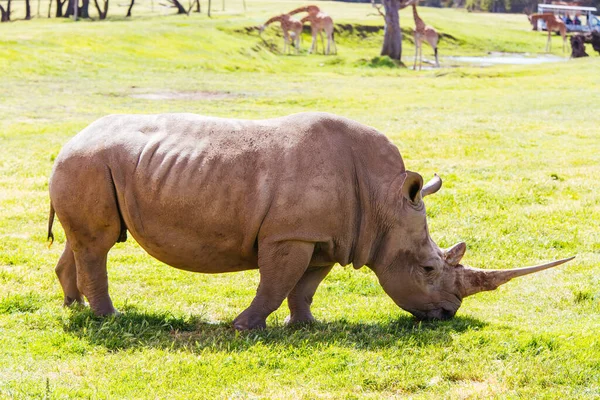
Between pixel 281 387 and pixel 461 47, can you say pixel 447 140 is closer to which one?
pixel 281 387

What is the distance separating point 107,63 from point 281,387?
29480 millimetres

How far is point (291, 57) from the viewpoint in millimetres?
46094

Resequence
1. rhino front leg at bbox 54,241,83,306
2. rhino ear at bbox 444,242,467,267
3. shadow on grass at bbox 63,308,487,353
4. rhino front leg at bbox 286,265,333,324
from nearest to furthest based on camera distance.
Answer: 1. shadow on grass at bbox 63,308,487,353
2. rhino ear at bbox 444,242,467,267
3. rhino front leg at bbox 286,265,333,324
4. rhino front leg at bbox 54,241,83,306

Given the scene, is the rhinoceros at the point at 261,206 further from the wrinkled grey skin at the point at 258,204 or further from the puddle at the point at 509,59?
the puddle at the point at 509,59

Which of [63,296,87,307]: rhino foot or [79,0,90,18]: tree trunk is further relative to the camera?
[79,0,90,18]: tree trunk

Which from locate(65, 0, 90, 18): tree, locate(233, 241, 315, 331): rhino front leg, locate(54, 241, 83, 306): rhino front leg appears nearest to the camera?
locate(233, 241, 315, 331): rhino front leg

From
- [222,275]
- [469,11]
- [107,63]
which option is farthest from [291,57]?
[469,11]

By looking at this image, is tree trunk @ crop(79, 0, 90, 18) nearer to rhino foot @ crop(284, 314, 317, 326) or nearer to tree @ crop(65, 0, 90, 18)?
tree @ crop(65, 0, 90, 18)

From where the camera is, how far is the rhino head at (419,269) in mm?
8023

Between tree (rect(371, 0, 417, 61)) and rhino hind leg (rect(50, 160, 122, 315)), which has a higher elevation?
rhino hind leg (rect(50, 160, 122, 315))

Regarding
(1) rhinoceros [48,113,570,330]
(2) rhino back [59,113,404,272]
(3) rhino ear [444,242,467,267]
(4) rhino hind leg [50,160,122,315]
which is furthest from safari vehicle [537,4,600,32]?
(4) rhino hind leg [50,160,122,315]

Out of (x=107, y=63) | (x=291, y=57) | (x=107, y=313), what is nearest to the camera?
(x=107, y=313)

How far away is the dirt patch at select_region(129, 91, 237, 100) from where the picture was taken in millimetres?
26753

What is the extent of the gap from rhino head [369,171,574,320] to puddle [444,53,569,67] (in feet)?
136
